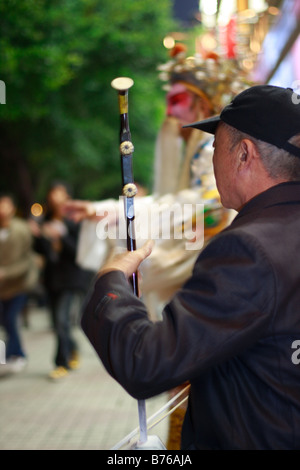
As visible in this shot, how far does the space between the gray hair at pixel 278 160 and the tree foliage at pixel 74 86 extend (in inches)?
262

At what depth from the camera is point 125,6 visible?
15.1 m

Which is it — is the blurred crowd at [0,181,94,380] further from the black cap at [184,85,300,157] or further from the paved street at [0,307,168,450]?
the black cap at [184,85,300,157]

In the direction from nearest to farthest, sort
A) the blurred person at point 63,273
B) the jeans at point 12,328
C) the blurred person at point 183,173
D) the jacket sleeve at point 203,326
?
the jacket sleeve at point 203,326 → the blurred person at point 183,173 → the blurred person at point 63,273 → the jeans at point 12,328

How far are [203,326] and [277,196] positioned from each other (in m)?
0.42

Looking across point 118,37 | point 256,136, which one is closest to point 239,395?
point 256,136

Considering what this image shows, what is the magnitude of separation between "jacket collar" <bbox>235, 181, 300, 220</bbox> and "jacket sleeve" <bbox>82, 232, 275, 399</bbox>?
0.63 ft

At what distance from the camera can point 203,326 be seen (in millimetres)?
1340

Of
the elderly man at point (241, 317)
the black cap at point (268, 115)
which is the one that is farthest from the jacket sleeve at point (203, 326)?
the black cap at point (268, 115)

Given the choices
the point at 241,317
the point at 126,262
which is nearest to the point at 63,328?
the point at 126,262

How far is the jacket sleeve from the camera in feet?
4.38

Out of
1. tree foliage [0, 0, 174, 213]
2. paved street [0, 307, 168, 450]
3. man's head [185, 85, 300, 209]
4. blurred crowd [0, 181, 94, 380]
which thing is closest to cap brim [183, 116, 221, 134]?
man's head [185, 85, 300, 209]

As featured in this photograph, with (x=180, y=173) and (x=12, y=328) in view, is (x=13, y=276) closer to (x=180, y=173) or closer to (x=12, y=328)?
(x=12, y=328)

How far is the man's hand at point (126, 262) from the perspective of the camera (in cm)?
158

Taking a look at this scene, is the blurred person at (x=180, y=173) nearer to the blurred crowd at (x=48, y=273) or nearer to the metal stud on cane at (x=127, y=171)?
the metal stud on cane at (x=127, y=171)
